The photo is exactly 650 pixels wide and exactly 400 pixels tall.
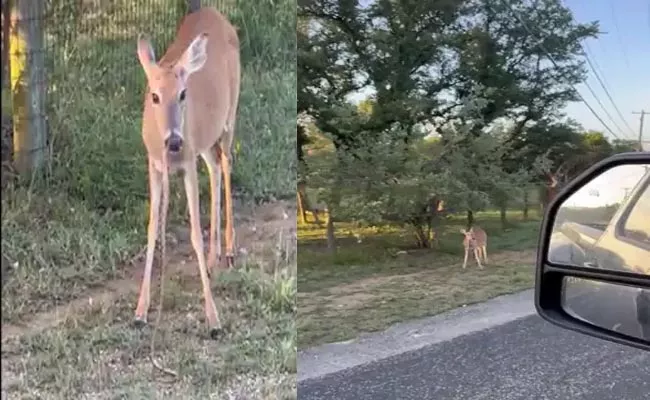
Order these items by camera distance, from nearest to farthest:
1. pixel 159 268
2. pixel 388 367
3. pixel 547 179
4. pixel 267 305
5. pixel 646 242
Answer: pixel 646 242 < pixel 159 268 < pixel 267 305 < pixel 388 367 < pixel 547 179

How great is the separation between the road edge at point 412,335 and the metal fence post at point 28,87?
0.79 m

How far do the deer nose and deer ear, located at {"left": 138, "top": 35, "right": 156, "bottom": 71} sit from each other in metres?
0.15

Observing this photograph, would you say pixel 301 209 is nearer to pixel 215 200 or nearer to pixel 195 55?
pixel 215 200

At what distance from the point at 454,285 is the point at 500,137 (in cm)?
42

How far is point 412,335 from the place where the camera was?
195cm

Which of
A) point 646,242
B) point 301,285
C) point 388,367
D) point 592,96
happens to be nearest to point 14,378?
point 301,285

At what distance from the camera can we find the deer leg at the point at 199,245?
157 centimetres

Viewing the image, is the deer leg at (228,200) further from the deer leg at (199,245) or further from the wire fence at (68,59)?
the wire fence at (68,59)

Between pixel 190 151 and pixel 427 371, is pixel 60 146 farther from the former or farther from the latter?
pixel 427 371

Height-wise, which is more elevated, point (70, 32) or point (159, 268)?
point (70, 32)

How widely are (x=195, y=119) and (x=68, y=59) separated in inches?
12.0

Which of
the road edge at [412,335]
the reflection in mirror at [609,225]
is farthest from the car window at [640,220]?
the road edge at [412,335]

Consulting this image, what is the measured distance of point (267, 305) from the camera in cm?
169

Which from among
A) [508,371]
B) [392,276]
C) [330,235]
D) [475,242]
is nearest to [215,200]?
[330,235]
